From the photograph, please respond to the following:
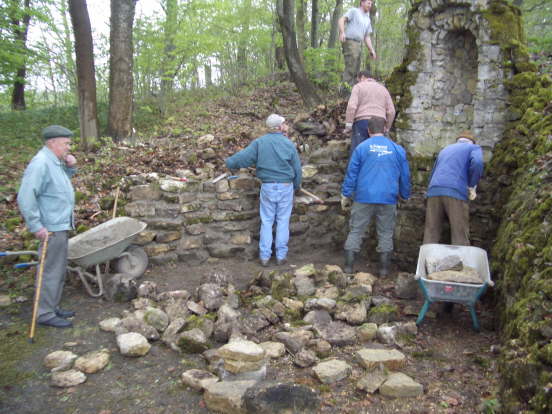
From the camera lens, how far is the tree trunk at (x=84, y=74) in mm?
8648

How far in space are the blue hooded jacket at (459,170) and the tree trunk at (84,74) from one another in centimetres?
712

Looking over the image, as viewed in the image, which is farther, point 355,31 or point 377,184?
point 355,31

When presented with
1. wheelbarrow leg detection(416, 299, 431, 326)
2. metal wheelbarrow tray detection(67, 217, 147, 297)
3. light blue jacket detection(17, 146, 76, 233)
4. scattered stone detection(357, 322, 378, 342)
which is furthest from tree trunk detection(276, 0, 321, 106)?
scattered stone detection(357, 322, 378, 342)

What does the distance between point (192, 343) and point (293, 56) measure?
7.42 metres

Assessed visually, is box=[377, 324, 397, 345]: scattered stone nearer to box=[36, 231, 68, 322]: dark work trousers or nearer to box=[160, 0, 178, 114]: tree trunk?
box=[36, 231, 68, 322]: dark work trousers

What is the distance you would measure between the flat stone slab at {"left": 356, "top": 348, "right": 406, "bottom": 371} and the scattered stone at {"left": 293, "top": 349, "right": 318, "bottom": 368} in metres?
0.37

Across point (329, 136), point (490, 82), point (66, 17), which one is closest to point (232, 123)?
point (329, 136)

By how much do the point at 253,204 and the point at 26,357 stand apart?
11.1 ft

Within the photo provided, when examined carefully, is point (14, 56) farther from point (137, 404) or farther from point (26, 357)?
point (137, 404)

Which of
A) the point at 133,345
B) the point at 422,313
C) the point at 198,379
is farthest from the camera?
the point at 422,313

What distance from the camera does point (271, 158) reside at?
5.51m

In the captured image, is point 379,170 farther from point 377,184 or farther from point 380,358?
point 380,358

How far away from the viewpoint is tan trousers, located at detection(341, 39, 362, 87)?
7898 mm

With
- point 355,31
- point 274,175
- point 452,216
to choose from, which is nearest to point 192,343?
point 274,175
